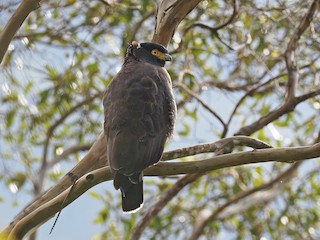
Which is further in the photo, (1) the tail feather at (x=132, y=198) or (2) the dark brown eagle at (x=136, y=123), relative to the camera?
(1) the tail feather at (x=132, y=198)

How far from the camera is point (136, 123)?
4.66m

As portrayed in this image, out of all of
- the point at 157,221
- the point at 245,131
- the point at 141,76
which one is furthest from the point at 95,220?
the point at 141,76

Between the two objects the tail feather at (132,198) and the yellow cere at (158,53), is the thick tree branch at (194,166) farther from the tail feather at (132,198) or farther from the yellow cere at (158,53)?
the yellow cere at (158,53)

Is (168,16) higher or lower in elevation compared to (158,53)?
higher

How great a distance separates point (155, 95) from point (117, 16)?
4.19 m

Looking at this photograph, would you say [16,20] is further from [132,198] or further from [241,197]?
[241,197]

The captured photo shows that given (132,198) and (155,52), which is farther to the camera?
(155,52)

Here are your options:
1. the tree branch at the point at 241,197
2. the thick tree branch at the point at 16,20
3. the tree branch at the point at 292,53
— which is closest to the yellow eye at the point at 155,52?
the thick tree branch at the point at 16,20

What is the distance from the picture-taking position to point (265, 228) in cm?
888

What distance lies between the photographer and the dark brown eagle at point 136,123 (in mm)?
4426

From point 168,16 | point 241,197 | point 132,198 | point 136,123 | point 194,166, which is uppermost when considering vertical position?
point 168,16

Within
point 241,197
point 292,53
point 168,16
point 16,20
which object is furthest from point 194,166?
point 241,197

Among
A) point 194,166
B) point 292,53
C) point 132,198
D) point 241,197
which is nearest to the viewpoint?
point 194,166

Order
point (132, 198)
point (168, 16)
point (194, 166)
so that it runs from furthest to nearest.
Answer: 1. point (168, 16)
2. point (132, 198)
3. point (194, 166)
